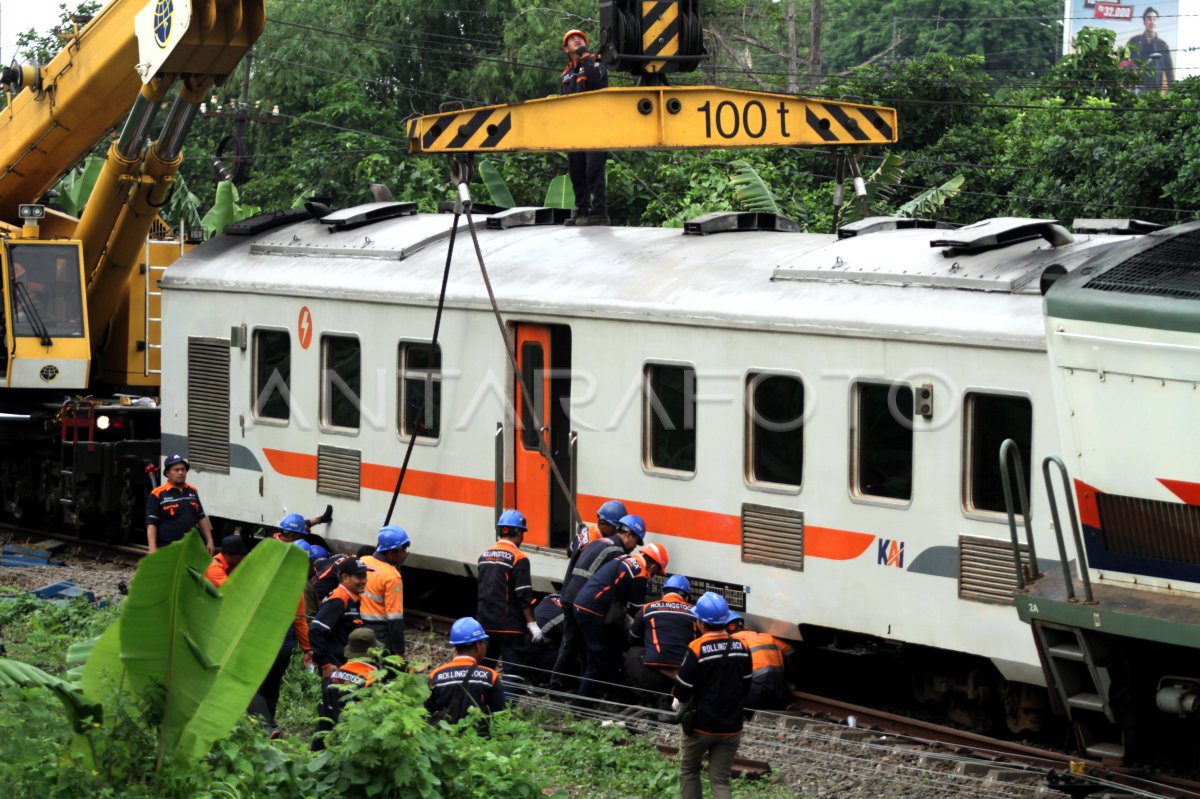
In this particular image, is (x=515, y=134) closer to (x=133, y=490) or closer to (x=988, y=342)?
(x=988, y=342)

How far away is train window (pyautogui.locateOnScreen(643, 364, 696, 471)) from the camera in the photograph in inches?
486

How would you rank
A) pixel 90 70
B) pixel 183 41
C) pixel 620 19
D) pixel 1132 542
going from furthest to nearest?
1. pixel 90 70
2. pixel 183 41
3. pixel 620 19
4. pixel 1132 542

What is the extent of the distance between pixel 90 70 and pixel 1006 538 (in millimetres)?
10284

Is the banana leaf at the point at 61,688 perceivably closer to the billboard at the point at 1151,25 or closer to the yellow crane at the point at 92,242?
the yellow crane at the point at 92,242

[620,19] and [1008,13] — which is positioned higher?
[1008,13]

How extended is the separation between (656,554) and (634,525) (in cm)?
27

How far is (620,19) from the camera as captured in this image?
12.9 m

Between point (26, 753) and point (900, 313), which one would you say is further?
point (900, 313)

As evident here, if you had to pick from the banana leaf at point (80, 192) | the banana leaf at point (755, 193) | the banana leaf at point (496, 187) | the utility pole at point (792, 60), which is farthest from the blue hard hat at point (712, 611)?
the utility pole at point (792, 60)

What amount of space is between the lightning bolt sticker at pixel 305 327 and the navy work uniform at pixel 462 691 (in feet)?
19.6

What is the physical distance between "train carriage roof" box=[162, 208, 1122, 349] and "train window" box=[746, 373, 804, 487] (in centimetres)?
40

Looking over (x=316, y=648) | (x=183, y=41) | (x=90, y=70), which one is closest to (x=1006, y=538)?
(x=316, y=648)

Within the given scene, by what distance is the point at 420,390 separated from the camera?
1430cm

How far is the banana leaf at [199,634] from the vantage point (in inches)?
286
